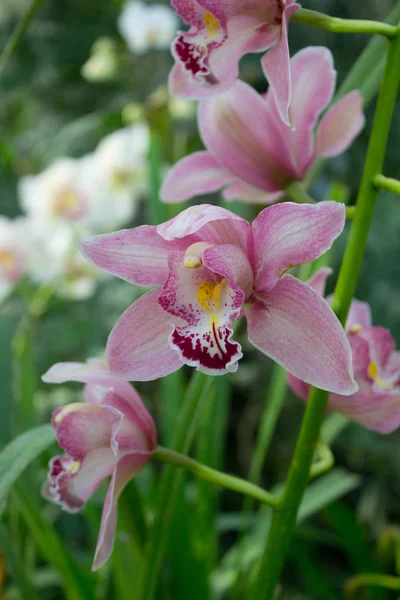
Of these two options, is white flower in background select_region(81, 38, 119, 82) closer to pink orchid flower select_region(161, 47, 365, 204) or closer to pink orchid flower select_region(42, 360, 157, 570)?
pink orchid flower select_region(161, 47, 365, 204)

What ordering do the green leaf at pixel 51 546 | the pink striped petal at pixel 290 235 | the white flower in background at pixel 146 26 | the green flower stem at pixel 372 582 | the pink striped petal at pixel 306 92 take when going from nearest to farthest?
the pink striped petal at pixel 290 235, the pink striped petal at pixel 306 92, the green leaf at pixel 51 546, the green flower stem at pixel 372 582, the white flower in background at pixel 146 26

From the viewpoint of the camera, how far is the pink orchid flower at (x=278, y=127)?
45 centimetres

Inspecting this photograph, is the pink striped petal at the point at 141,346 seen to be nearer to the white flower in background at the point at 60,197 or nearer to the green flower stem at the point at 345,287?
the green flower stem at the point at 345,287

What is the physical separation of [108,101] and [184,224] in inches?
62.8

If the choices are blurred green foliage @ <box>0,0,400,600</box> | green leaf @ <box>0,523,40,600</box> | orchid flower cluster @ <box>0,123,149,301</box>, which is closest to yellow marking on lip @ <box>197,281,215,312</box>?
green leaf @ <box>0,523,40,600</box>

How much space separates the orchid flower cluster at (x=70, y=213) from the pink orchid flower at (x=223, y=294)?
60 cm

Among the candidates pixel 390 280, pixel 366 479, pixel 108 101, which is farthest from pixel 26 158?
pixel 366 479

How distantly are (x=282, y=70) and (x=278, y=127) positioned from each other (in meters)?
0.07

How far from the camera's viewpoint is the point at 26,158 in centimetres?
180

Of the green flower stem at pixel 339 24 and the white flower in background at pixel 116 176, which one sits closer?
the green flower stem at pixel 339 24

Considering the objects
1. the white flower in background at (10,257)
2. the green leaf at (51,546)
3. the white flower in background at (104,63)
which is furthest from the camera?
the white flower in background at (104,63)

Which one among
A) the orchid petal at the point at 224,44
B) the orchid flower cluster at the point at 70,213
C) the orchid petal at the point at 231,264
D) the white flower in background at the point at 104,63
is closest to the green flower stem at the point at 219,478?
the orchid petal at the point at 231,264

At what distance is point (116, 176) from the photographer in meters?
1.06

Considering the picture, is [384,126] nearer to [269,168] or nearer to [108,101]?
[269,168]
